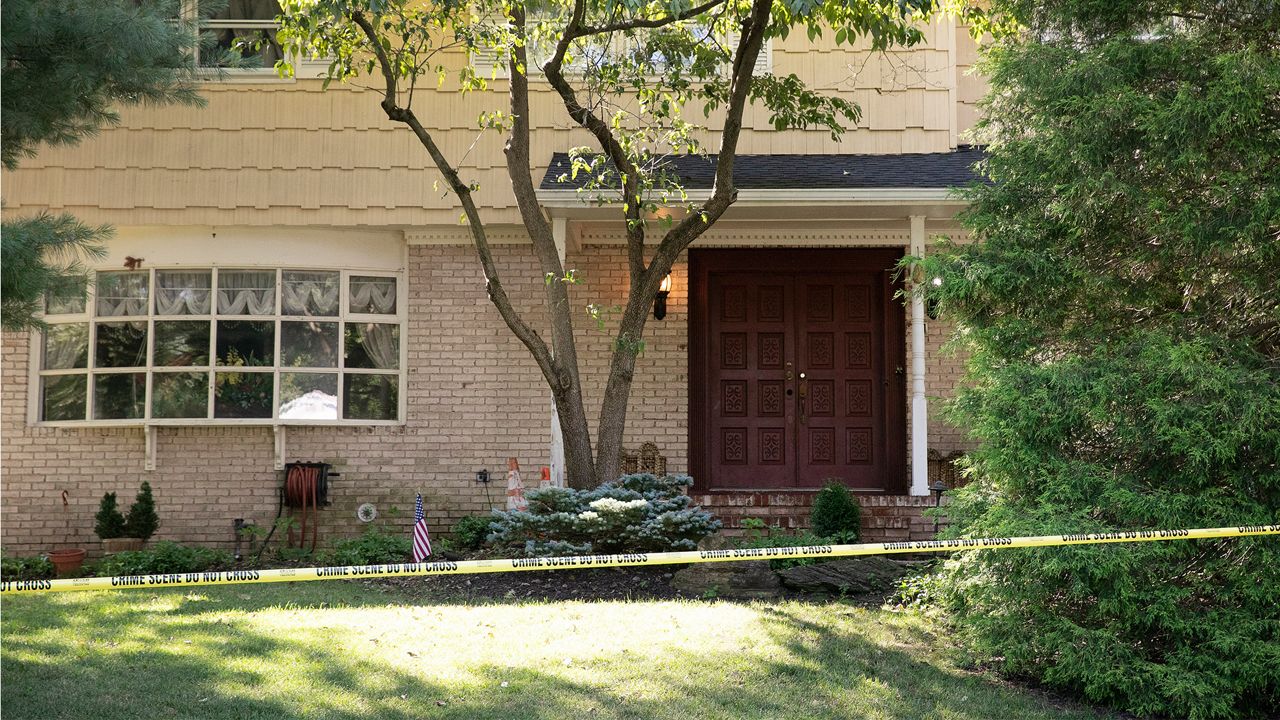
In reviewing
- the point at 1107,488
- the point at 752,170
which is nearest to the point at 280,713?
the point at 1107,488

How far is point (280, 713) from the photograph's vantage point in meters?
5.05

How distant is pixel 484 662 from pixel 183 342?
20.4 feet

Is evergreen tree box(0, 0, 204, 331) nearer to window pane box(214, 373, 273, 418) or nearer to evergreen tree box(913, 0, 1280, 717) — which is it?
window pane box(214, 373, 273, 418)

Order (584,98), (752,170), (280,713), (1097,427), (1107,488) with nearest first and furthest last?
(280,713) → (1107,488) → (1097,427) → (752,170) → (584,98)

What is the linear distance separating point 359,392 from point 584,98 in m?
3.68

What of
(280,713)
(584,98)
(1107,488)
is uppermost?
(584,98)

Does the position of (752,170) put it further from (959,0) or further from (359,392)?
(359,392)

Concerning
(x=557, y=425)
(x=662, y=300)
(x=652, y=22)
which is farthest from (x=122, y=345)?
(x=652, y=22)

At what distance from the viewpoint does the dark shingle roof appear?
964 centimetres

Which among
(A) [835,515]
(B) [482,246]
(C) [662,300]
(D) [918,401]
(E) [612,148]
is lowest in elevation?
(A) [835,515]

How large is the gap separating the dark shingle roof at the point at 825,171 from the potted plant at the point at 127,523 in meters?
4.82

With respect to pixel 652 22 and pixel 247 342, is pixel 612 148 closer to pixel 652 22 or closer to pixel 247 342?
pixel 652 22

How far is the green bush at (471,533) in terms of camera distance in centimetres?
985

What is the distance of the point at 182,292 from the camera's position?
10664mm
